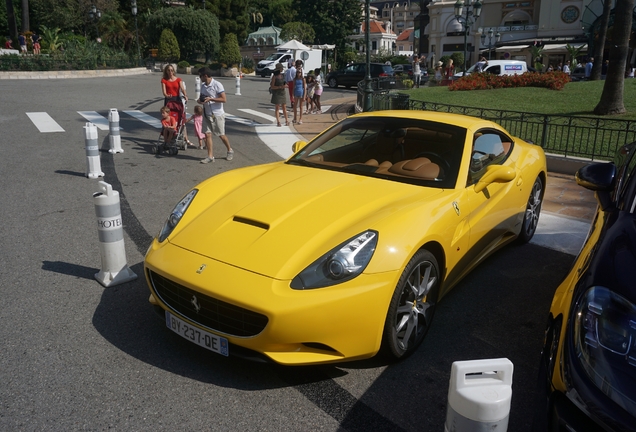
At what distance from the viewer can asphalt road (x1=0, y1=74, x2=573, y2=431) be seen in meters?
3.08

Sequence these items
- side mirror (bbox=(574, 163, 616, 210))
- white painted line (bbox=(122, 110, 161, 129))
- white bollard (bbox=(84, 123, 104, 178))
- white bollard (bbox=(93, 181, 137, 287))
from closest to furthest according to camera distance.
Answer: side mirror (bbox=(574, 163, 616, 210)) < white bollard (bbox=(93, 181, 137, 287)) < white bollard (bbox=(84, 123, 104, 178)) < white painted line (bbox=(122, 110, 161, 129))

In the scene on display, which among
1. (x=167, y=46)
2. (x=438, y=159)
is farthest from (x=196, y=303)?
(x=167, y=46)

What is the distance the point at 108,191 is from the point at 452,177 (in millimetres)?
2798

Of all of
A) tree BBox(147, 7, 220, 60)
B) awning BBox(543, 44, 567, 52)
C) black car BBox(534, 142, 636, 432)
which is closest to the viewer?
black car BBox(534, 142, 636, 432)

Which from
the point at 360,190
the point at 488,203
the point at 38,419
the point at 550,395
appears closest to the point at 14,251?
the point at 38,419

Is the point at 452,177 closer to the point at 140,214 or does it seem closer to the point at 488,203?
the point at 488,203

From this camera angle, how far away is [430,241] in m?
3.74

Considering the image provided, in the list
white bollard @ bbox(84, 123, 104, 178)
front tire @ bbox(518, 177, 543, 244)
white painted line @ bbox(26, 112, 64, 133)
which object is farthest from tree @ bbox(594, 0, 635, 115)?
white painted line @ bbox(26, 112, 64, 133)

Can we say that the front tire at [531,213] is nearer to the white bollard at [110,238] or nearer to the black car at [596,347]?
the black car at [596,347]

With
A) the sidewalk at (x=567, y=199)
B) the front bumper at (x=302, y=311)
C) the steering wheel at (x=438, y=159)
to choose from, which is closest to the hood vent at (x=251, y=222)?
the front bumper at (x=302, y=311)

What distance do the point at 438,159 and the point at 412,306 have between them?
4.87 feet

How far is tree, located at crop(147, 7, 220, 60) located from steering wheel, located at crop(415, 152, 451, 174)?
1794 inches

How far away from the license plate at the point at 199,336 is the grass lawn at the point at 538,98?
1607 cm

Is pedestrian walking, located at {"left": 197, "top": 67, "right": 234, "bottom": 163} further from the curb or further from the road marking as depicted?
the curb
